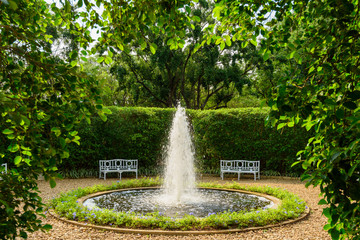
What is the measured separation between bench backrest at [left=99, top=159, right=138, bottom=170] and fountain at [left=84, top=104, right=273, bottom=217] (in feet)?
9.62

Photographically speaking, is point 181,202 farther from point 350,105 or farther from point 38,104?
point 350,105

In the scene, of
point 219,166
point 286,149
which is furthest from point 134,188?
point 286,149

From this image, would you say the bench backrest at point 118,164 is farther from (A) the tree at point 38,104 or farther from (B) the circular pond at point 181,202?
(A) the tree at point 38,104

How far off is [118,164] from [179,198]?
563 centimetres

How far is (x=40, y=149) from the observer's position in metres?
1.58

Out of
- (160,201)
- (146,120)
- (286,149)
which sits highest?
(146,120)

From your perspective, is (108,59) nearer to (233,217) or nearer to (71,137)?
(71,137)

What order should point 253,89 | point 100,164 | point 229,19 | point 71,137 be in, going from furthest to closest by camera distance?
point 253,89, point 100,164, point 229,19, point 71,137

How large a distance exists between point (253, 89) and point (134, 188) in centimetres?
1903

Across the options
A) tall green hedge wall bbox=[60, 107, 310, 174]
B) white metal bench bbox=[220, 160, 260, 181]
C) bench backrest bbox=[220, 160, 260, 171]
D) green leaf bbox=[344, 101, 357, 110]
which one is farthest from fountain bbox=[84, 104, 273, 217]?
green leaf bbox=[344, 101, 357, 110]

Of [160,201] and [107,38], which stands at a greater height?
[107,38]

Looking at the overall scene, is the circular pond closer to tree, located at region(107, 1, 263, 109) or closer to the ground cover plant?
the ground cover plant

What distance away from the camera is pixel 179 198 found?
24.2 feet

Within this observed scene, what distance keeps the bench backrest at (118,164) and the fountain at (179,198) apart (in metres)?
2.93
